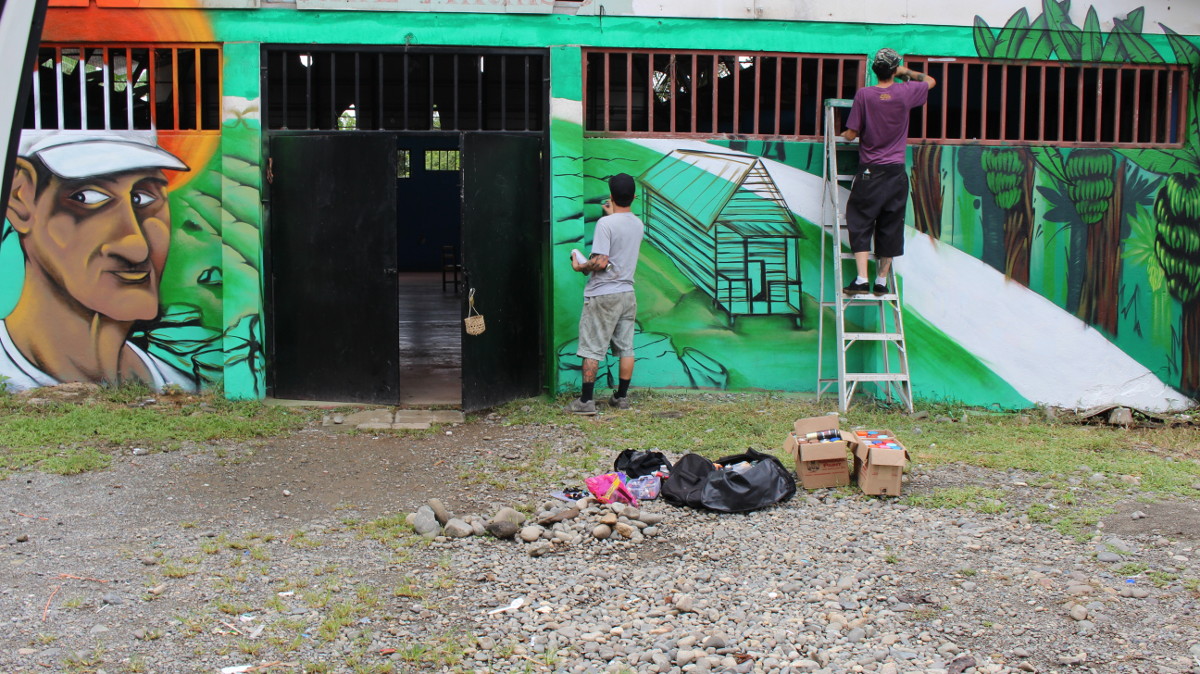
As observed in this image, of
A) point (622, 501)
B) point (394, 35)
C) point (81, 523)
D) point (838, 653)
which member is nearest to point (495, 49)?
point (394, 35)

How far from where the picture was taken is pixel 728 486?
5.89 m

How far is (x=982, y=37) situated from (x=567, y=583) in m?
6.42

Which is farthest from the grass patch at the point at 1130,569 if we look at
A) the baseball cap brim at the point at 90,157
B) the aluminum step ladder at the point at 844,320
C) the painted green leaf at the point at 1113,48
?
the baseball cap brim at the point at 90,157

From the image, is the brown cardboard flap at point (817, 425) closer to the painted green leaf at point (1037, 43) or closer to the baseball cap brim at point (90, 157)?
the painted green leaf at point (1037, 43)

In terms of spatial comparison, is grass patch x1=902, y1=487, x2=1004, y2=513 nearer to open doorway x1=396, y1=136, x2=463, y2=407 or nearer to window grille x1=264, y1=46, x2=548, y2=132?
window grille x1=264, y1=46, x2=548, y2=132

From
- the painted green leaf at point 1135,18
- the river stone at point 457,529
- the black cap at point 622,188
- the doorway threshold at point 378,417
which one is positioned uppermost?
the painted green leaf at point 1135,18

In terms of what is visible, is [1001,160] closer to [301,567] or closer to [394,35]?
[394,35]

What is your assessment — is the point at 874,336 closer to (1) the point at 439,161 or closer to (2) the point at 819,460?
(2) the point at 819,460

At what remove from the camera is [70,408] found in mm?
8086

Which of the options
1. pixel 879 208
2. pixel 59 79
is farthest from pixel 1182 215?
pixel 59 79

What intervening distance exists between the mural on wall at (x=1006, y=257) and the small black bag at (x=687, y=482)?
280 cm

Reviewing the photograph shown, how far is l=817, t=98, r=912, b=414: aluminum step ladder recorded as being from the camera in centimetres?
853

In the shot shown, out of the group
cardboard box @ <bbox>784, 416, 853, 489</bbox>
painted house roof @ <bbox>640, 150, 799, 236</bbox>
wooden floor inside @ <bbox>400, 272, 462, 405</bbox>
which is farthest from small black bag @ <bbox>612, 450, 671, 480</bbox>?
painted house roof @ <bbox>640, 150, 799, 236</bbox>

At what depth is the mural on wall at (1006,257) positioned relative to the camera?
8906mm
